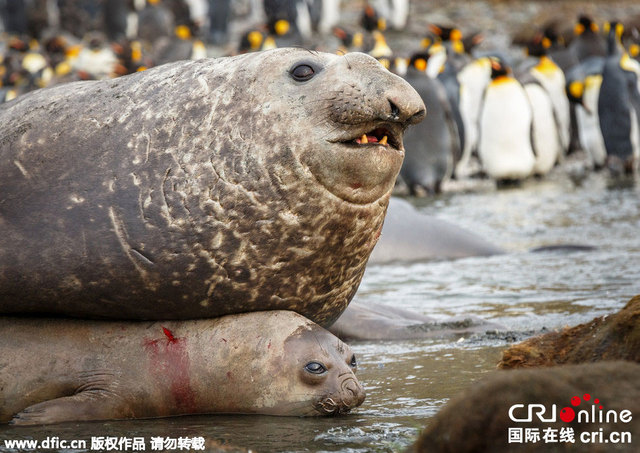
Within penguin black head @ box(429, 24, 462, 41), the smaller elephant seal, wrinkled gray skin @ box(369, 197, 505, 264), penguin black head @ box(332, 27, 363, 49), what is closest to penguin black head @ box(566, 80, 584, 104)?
penguin black head @ box(429, 24, 462, 41)

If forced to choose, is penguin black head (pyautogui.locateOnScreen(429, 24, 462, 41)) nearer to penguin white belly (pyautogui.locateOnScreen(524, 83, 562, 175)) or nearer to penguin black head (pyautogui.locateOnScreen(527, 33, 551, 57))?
penguin black head (pyautogui.locateOnScreen(527, 33, 551, 57))

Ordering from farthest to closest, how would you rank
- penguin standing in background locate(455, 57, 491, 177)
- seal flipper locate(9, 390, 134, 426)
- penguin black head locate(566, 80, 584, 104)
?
1. penguin standing in background locate(455, 57, 491, 177)
2. penguin black head locate(566, 80, 584, 104)
3. seal flipper locate(9, 390, 134, 426)

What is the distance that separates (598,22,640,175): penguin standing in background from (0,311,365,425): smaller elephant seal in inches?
575

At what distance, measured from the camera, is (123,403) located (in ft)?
14.6

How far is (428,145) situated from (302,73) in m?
12.4

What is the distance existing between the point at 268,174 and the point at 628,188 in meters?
12.0

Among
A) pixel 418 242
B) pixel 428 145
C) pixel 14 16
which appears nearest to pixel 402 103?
pixel 418 242

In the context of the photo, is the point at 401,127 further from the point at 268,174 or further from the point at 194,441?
the point at 194,441

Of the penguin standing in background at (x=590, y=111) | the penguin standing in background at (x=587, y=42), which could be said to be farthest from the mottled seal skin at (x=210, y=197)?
the penguin standing in background at (x=587, y=42)

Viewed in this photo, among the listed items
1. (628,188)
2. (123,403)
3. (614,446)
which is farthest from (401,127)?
(628,188)

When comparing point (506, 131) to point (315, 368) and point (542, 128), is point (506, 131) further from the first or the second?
point (315, 368)

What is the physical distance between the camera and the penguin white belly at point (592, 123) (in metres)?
19.3

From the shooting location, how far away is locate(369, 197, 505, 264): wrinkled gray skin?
9375mm

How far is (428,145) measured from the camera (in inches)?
672
